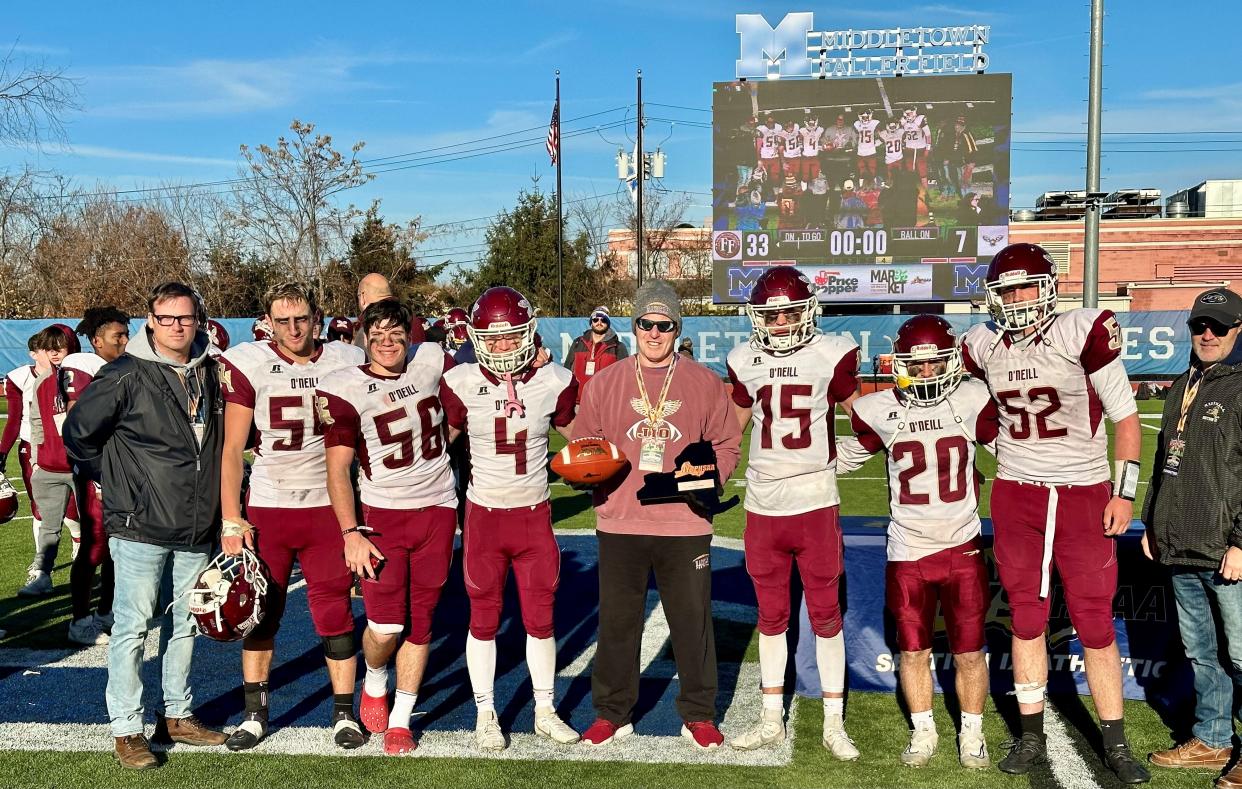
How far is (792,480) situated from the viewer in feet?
14.7

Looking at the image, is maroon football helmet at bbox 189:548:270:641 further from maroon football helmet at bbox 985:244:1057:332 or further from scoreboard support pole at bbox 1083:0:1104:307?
scoreboard support pole at bbox 1083:0:1104:307

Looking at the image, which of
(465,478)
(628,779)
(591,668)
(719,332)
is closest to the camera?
(628,779)

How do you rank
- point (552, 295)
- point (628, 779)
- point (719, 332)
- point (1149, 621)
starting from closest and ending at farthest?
point (628, 779) → point (1149, 621) → point (719, 332) → point (552, 295)

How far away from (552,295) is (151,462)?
116 ft

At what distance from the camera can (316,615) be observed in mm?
4652

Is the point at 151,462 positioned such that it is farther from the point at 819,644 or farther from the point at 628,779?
the point at 819,644

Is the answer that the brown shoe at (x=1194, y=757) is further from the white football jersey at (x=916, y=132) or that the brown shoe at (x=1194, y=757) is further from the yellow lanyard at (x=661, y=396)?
the white football jersey at (x=916, y=132)

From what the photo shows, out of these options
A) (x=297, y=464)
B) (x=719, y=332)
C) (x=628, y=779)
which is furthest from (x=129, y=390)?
(x=719, y=332)

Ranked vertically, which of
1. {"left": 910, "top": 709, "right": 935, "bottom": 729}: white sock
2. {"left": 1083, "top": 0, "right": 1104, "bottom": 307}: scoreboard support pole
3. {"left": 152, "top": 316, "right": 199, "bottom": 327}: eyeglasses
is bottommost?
{"left": 910, "top": 709, "right": 935, "bottom": 729}: white sock

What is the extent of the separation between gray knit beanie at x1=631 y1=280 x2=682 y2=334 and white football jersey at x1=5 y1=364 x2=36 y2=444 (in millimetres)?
4833

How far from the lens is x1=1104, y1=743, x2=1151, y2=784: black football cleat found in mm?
4086

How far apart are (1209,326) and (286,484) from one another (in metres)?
3.97

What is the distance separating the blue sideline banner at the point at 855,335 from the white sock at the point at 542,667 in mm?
16993

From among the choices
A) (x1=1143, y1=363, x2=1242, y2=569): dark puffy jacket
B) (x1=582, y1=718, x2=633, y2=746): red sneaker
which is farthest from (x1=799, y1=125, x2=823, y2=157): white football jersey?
(x1=582, y1=718, x2=633, y2=746): red sneaker
